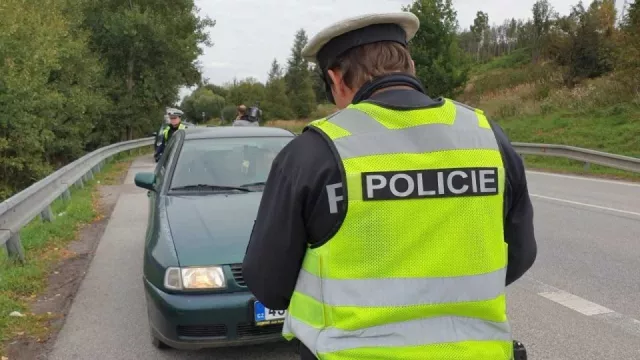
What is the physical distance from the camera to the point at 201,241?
13.9 ft

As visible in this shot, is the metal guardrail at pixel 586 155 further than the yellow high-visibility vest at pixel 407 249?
Yes

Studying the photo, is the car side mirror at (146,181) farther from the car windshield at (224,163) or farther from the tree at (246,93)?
the tree at (246,93)

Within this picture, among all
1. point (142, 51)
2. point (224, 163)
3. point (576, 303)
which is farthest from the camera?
point (142, 51)

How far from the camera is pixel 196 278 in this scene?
3947mm

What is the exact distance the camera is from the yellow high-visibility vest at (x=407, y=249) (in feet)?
5.29

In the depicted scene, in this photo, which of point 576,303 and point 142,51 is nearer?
point 576,303

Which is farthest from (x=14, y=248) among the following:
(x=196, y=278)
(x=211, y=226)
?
(x=196, y=278)

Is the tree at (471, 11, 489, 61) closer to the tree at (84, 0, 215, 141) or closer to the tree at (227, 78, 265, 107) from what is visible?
the tree at (227, 78, 265, 107)

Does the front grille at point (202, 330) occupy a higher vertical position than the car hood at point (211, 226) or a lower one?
lower

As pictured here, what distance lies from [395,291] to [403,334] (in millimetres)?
120

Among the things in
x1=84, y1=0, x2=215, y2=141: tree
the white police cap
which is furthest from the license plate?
x1=84, y1=0, x2=215, y2=141: tree

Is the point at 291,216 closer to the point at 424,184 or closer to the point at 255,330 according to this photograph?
the point at 424,184

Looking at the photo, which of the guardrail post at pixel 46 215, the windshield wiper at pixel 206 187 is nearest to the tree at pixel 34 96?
the guardrail post at pixel 46 215

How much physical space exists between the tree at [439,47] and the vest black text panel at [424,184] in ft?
110
